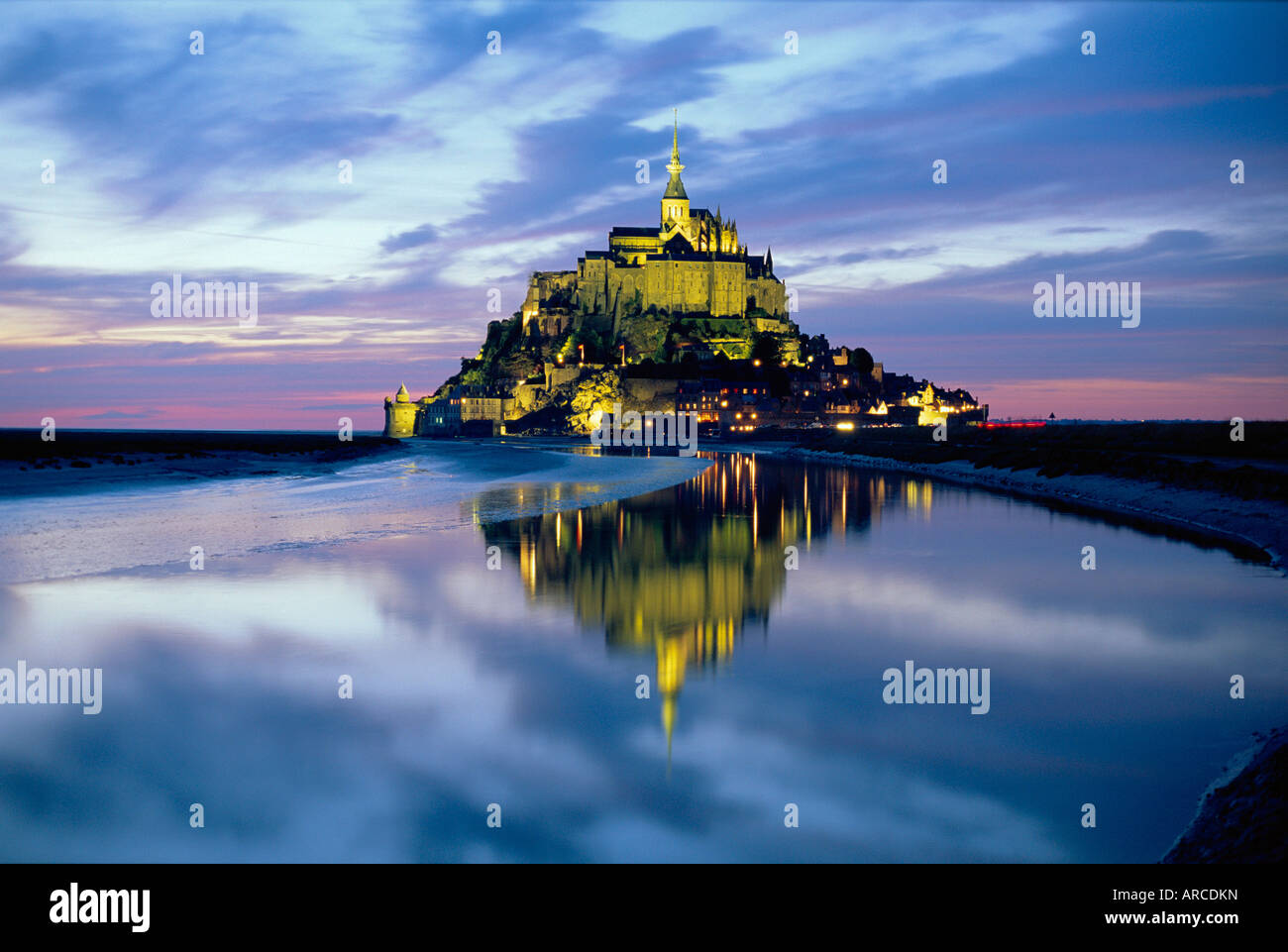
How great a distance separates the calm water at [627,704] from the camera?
562 cm

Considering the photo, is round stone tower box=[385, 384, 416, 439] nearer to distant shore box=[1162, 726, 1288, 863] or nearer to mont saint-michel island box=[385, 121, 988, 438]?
mont saint-michel island box=[385, 121, 988, 438]

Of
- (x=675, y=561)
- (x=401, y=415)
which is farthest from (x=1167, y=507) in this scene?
(x=401, y=415)

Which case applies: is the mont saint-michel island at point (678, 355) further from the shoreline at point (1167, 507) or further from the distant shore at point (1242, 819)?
the distant shore at point (1242, 819)

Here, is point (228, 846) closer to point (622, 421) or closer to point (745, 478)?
point (745, 478)

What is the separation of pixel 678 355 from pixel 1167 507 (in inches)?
4494

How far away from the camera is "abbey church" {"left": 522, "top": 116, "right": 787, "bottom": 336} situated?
144m

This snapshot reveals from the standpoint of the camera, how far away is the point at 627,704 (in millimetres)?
7984

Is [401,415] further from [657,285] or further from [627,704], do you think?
[627,704]

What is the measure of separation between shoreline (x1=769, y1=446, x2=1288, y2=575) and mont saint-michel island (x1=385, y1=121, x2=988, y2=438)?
294 feet

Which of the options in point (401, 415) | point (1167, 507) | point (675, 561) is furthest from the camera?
point (401, 415)

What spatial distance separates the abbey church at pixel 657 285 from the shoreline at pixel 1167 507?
347ft

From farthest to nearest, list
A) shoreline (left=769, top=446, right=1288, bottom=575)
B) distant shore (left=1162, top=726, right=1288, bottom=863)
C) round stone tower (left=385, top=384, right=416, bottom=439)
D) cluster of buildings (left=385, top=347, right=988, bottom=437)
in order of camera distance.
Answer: round stone tower (left=385, top=384, right=416, bottom=439)
cluster of buildings (left=385, top=347, right=988, bottom=437)
shoreline (left=769, top=446, right=1288, bottom=575)
distant shore (left=1162, top=726, right=1288, bottom=863)

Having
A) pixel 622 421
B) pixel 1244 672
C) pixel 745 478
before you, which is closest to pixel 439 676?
pixel 1244 672

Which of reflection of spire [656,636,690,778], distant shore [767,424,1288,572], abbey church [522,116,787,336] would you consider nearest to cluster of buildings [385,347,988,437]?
abbey church [522,116,787,336]
